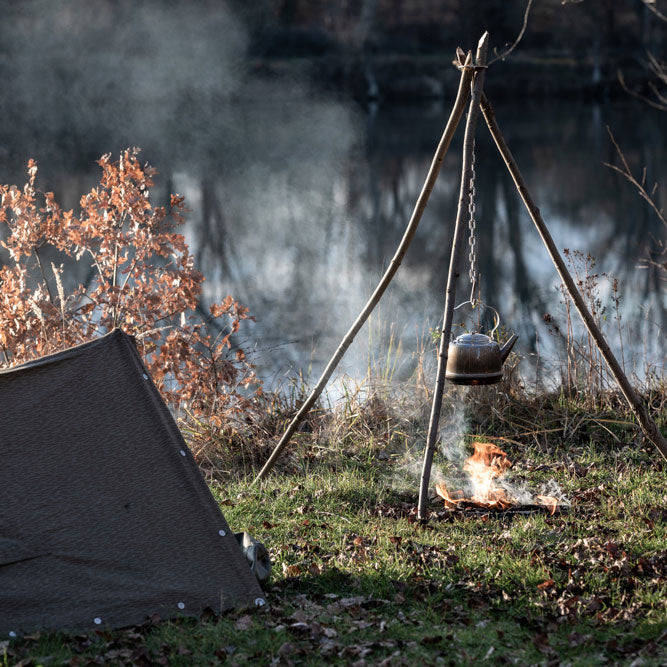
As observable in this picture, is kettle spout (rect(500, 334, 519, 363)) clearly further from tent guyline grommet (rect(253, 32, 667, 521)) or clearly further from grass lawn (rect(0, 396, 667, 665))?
grass lawn (rect(0, 396, 667, 665))

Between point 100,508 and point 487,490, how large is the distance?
2.18 meters

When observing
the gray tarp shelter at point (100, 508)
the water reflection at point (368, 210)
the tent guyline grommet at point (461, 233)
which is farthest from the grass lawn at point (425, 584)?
the water reflection at point (368, 210)

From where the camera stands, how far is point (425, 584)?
132 inches

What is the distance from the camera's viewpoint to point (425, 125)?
894 inches

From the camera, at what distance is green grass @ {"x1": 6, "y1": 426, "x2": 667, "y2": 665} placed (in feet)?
9.21

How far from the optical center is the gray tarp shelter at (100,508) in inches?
119

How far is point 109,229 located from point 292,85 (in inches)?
734

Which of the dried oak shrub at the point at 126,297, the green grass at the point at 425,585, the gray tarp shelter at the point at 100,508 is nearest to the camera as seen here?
the green grass at the point at 425,585

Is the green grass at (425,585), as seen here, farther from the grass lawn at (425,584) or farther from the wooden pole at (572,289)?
the wooden pole at (572,289)

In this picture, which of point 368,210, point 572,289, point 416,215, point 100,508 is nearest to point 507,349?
point 572,289

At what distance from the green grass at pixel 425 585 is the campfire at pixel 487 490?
0.10 meters

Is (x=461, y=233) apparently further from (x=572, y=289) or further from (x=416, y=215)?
(x=572, y=289)

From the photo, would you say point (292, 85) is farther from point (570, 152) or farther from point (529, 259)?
point (529, 259)

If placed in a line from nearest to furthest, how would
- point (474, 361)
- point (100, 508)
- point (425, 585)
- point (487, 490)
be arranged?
point (100, 508), point (425, 585), point (474, 361), point (487, 490)
